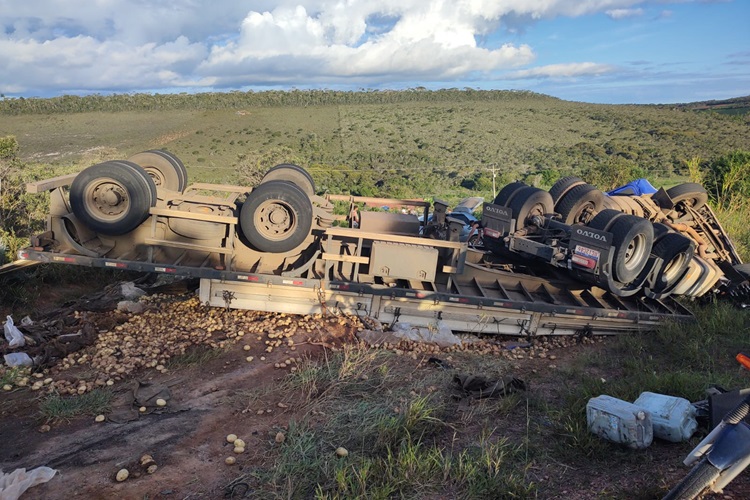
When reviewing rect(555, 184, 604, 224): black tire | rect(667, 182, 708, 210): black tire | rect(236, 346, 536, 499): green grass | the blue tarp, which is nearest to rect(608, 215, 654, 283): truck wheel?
rect(555, 184, 604, 224): black tire

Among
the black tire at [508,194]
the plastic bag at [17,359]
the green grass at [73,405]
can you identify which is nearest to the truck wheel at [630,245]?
the black tire at [508,194]

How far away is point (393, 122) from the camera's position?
149 ft

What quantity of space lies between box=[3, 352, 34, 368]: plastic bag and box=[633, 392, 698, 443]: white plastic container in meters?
5.94

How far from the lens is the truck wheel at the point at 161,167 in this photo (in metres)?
8.27

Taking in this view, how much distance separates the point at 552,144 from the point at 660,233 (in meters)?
33.6

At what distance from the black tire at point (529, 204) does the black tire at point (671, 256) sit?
5.13 feet

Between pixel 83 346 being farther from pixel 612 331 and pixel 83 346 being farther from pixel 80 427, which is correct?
pixel 612 331

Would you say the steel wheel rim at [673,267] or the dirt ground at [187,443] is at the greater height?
the steel wheel rim at [673,267]

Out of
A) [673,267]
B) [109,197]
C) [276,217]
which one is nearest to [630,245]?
[673,267]

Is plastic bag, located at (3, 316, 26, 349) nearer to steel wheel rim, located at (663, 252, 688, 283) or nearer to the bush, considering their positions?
steel wheel rim, located at (663, 252, 688, 283)

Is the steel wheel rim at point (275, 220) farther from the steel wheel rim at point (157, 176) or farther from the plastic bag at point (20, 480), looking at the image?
the plastic bag at point (20, 480)

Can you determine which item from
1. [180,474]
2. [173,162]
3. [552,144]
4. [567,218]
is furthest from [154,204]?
[552,144]

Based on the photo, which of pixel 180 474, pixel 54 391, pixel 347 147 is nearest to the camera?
pixel 180 474

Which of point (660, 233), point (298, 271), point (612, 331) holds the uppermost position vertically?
point (660, 233)
